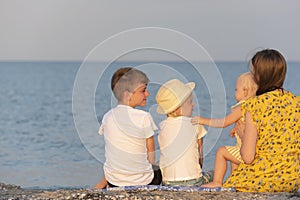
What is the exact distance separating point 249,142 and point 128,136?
3.52ft


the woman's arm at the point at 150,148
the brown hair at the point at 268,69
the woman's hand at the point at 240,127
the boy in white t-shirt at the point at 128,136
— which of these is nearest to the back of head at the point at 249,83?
the woman's hand at the point at 240,127

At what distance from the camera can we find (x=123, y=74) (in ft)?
18.5

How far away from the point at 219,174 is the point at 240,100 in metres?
0.80

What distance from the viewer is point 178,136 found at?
5566 mm

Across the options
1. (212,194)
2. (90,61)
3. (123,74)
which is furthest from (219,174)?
(90,61)

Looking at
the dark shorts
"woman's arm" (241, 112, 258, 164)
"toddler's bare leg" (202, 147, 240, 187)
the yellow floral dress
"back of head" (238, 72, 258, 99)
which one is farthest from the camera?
"back of head" (238, 72, 258, 99)

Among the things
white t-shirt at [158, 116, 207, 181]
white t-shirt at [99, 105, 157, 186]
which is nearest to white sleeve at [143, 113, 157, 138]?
white t-shirt at [99, 105, 157, 186]

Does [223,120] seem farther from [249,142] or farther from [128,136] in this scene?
[128,136]

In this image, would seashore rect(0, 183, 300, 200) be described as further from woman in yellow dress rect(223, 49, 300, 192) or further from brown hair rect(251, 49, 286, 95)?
brown hair rect(251, 49, 286, 95)

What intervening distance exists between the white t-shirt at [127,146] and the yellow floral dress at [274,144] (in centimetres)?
88

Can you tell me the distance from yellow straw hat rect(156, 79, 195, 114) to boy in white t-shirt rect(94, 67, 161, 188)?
19 centimetres

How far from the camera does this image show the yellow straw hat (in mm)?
5477

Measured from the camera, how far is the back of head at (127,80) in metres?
5.57

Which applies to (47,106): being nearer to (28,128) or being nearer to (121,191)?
(28,128)
